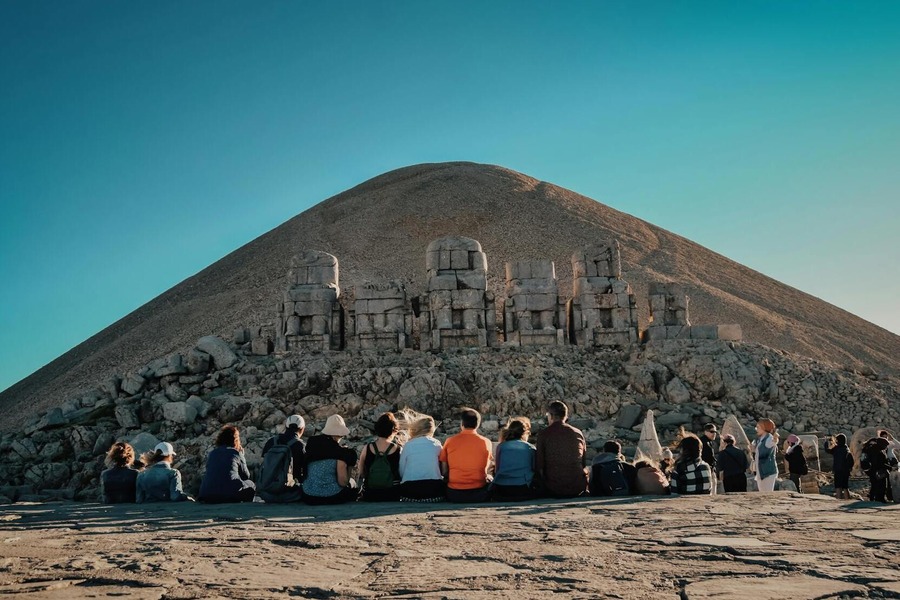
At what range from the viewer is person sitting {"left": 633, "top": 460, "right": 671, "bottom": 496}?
894cm

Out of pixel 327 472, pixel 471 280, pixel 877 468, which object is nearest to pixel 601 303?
pixel 471 280

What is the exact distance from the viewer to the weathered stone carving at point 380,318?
19.2 m

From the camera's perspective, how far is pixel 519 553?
5086mm

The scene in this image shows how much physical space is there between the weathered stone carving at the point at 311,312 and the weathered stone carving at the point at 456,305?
2106mm

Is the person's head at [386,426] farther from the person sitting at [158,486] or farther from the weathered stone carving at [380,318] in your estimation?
the weathered stone carving at [380,318]

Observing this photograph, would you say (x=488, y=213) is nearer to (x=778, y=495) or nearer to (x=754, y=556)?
(x=778, y=495)

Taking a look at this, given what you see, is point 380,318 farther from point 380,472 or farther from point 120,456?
point 380,472

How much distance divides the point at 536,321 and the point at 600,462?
10.8 m

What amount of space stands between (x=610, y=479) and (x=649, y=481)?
46cm

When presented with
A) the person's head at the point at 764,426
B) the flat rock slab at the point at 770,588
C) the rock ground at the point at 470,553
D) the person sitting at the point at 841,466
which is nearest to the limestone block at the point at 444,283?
the person sitting at the point at 841,466

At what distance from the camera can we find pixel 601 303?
19766 mm

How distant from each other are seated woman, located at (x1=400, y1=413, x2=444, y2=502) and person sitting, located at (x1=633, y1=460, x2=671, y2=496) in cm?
221

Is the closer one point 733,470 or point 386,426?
point 386,426

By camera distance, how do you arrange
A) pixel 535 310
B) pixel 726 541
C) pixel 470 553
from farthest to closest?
pixel 535 310
pixel 726 541
pixel 470 553
